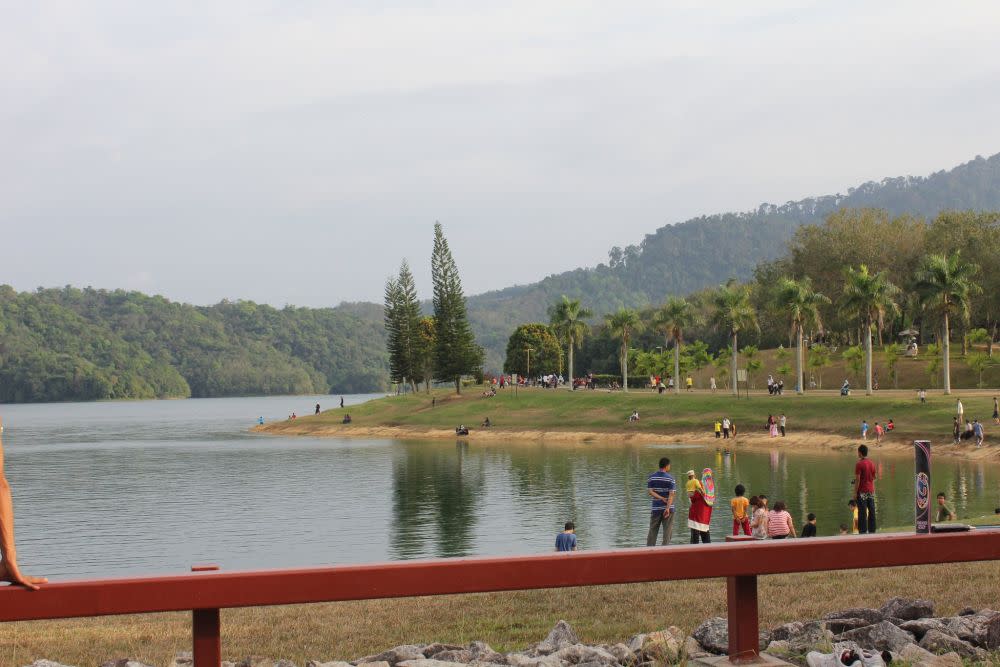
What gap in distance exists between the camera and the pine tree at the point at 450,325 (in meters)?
106

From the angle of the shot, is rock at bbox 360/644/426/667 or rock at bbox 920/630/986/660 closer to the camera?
rock at bbox 920/630/986/660

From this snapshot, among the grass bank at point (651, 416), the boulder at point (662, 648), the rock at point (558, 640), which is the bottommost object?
the grass bank at point (651, 416)

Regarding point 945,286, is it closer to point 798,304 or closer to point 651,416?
point 798,304

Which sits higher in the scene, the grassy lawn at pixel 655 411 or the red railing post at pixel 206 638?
the red railing post at pixel 206 638

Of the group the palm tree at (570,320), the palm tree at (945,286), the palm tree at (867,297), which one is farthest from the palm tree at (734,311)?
the palm tree at (570,320)

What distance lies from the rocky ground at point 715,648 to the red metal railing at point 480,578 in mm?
789

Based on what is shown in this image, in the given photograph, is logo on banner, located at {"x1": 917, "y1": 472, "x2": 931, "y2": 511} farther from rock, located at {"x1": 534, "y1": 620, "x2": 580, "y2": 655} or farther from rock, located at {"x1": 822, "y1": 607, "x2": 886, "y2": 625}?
rock, located at {"x1": 534, "y1": 620, "x2": 580, "y2": 655}

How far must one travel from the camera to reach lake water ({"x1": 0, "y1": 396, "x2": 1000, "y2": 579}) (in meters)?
31.4

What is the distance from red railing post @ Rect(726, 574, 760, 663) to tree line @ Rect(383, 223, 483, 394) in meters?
99.7

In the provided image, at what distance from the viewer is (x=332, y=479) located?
182 feet

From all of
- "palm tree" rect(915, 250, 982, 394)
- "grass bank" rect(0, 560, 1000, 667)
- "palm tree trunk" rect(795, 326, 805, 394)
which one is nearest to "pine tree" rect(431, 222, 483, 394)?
"palm tree trunk" rect(795, 326, 805, 394)

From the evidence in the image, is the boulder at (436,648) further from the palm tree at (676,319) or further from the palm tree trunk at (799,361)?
the palm tree at (676,319)

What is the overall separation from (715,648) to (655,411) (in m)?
72.7

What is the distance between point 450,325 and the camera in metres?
108
